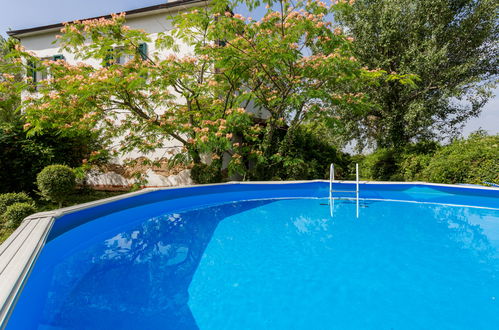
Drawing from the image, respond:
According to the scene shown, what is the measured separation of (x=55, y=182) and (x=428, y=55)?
52.8ft

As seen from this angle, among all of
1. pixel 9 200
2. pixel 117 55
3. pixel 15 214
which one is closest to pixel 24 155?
pixel 9 200

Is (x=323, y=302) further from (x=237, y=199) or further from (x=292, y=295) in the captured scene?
(x=237, y=199)

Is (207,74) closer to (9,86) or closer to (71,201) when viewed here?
(9,86)

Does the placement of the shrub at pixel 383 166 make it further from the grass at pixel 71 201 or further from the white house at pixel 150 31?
the grass at pixel 71 201

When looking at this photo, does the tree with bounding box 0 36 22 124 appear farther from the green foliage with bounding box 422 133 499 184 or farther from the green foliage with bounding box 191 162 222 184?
the green foliage with bounding box 422 133 499 184

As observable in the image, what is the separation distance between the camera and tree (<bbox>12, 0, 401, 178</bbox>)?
911 centimetres

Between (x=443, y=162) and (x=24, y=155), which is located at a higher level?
(x=24, y=155)

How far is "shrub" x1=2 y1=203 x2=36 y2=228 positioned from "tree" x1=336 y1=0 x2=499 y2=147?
46.5 ft

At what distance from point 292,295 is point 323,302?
39 cm

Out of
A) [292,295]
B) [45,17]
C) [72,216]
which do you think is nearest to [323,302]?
[292,295]

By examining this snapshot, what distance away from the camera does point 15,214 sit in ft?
19.4

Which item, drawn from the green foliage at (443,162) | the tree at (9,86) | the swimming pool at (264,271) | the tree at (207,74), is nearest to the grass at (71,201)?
the swimming pool at (264,271)

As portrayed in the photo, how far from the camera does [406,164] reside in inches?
496

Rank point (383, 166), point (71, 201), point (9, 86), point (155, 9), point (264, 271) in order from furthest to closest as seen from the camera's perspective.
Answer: point (383, 166), point (155, 9), point (71, 201), point (9, 86), point (264, 271)
